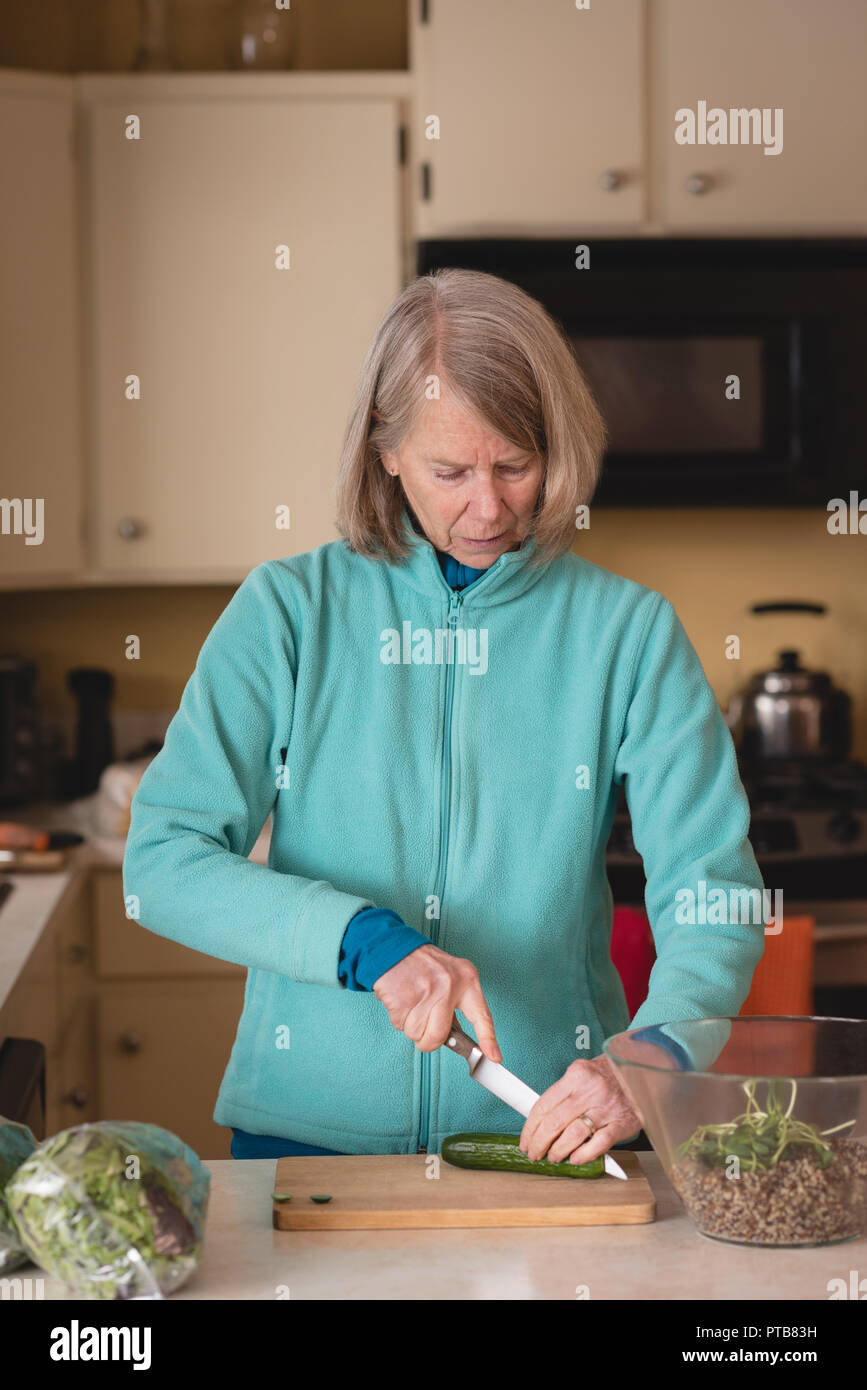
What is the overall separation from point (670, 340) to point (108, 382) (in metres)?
1.08

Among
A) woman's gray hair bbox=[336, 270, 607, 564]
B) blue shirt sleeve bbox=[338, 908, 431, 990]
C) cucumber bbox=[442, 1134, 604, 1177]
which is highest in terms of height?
woman's gray hair bbox=[336, 270, 607, 564]

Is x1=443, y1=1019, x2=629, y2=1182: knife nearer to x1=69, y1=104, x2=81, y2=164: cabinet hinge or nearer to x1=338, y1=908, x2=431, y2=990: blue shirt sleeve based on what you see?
x1=338, y1=908, x2=431, y2=990: blue shirt sleeve

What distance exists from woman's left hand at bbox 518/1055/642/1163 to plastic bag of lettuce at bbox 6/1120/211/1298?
30 cm

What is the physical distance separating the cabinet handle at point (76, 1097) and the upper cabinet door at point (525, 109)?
5.57 feet

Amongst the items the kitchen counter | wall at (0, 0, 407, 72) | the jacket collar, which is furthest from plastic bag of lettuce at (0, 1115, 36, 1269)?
wall at (0, 0, 407, 72)

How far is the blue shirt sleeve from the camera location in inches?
43.8

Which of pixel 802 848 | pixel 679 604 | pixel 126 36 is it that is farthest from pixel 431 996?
pixel 126 36

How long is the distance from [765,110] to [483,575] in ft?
5.72

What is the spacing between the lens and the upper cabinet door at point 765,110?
270 centimetres

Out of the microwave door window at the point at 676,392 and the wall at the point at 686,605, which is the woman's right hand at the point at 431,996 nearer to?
Result: the microwave door window at the point at 676,392

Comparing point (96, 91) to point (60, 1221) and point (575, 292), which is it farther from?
point (60, 1221)

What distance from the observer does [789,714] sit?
2928 mm

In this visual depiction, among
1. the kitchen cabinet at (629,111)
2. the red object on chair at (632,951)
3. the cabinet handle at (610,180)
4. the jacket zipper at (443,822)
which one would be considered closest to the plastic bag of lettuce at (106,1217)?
the jacket zipper at (443,822)
